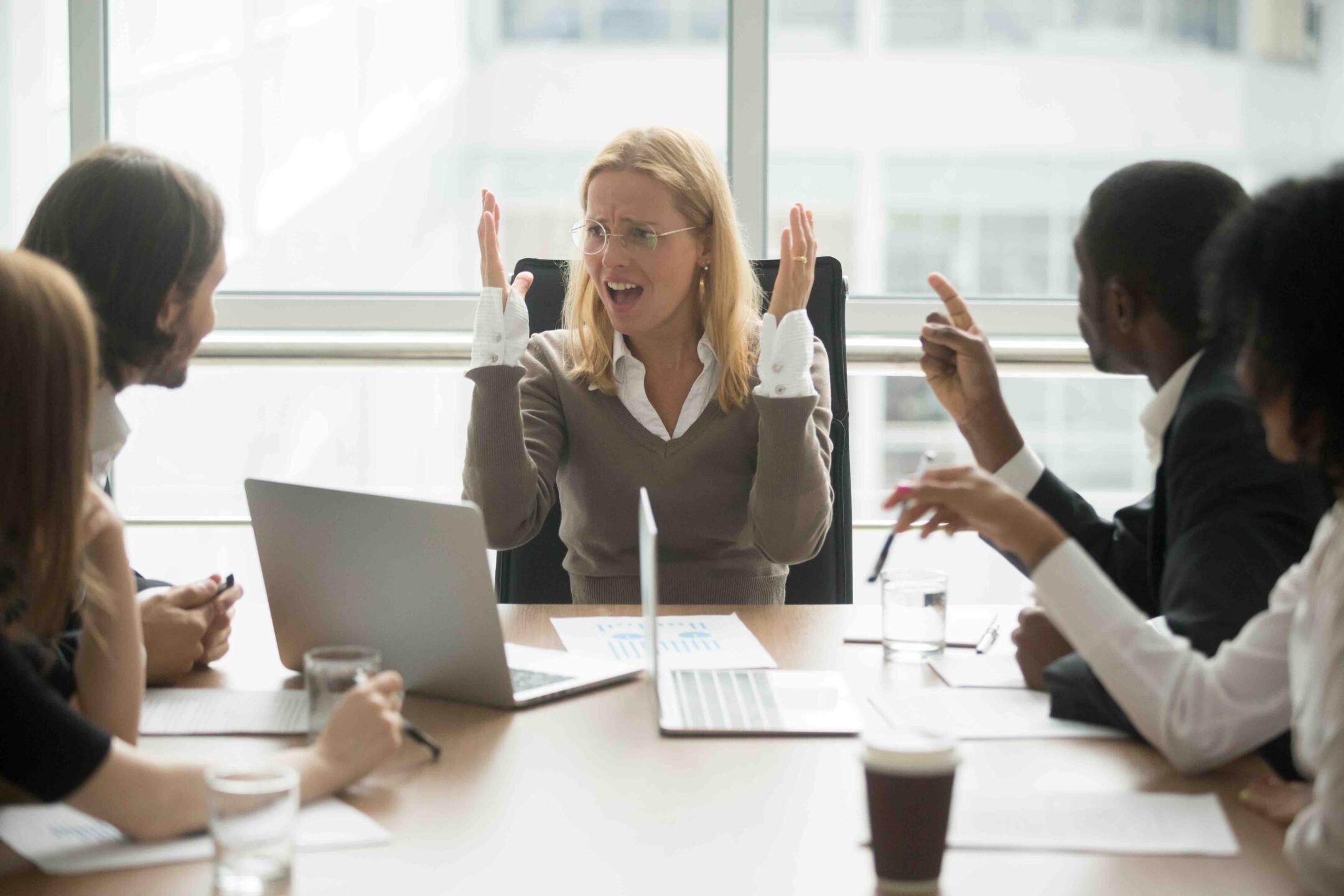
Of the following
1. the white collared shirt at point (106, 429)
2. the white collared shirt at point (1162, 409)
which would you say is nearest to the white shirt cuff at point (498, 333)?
the white collared shirt at point (106, 429)

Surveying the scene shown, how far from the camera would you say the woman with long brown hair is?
947 millimetres

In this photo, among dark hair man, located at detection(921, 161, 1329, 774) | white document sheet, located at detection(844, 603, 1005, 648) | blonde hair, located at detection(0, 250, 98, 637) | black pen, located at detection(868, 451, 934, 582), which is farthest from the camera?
white document sheet, located at detection(844, 603, 1005, 648)

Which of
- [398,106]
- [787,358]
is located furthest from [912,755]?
[398,106]

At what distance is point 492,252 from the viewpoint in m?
2.09

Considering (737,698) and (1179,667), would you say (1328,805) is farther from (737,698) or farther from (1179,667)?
(737,698)

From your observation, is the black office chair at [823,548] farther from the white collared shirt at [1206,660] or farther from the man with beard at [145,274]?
the white collared shirt at [1206,660]

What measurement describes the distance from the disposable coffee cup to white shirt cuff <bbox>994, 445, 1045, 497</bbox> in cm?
87

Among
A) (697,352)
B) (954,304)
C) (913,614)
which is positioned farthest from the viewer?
(697,352)

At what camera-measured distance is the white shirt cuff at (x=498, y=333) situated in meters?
2.02

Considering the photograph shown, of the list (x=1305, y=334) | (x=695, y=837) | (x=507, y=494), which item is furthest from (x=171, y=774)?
(x=507, y=494)

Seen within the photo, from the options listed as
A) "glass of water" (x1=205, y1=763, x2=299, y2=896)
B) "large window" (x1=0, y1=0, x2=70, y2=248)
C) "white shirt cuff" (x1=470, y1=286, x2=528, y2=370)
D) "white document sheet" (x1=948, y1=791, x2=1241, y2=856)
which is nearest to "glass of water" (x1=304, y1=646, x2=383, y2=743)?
"glass of water" (x1=205, y1=763, x2=299, y2=896)

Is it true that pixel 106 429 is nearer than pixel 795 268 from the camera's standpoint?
Yes

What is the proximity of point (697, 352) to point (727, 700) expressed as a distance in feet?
3.14

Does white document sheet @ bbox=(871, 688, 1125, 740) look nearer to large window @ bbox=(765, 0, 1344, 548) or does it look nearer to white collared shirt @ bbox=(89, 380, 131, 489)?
white collared shirt @ bbox=(89, 380, 131, 489)
